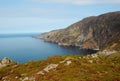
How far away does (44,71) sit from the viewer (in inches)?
1813

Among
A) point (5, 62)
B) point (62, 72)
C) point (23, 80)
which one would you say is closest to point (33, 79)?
point (23, 80)

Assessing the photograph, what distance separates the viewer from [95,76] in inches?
1570

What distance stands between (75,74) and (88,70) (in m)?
3.82

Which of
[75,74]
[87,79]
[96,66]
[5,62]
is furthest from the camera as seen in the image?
[5,62]

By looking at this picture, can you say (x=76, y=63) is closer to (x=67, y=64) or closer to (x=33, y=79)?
(x=67, y=64)

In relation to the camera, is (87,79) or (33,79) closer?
(87,79)

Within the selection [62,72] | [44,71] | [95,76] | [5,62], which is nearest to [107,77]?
[95,76]

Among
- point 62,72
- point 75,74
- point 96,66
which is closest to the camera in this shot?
point 75,74

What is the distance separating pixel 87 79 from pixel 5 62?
46.9 m

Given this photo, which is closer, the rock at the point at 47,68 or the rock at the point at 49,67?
the rock at the point at 47,68

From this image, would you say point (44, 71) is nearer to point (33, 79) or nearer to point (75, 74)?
point (33, 79)

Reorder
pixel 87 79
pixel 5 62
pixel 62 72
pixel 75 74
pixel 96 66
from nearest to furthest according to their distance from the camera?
pixel 87 79
pixel 75 74
pixel 62 72
pixel 96 66
pixel 5 62

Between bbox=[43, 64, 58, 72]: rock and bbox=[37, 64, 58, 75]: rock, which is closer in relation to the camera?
bbox=[37, 64, 58, 75]: rock

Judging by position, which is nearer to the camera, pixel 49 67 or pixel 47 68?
pixel 47 68
